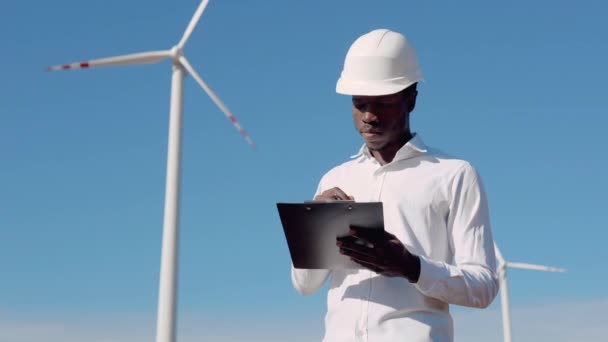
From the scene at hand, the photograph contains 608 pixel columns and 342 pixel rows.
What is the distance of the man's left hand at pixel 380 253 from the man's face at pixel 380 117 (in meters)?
1.08

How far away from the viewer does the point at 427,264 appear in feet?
21.4

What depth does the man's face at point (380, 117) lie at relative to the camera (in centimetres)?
710

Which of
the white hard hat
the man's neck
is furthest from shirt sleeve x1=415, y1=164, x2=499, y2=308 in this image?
the white hard hat

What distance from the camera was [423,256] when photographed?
677 cm

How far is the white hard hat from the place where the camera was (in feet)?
23.1

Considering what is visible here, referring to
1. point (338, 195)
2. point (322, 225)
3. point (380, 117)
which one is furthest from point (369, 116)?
point (322, 225)

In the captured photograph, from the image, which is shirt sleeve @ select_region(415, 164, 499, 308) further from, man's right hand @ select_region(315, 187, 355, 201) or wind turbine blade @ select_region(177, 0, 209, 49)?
wind turbine blade @ select_region(177, 0, 209, 49)

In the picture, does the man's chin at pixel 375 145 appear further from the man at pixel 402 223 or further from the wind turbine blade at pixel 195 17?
the wind turbine blade at pixel 195 17

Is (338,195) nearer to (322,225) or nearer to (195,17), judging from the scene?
(322,225)

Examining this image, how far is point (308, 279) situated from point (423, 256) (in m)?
1.14

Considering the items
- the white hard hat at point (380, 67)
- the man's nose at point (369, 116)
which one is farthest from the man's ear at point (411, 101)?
the man's nose at point (369, 116)

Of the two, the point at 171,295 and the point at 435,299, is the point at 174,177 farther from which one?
the point at 435,299

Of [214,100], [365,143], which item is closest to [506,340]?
[214,100]

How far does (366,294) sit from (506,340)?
3555cm
